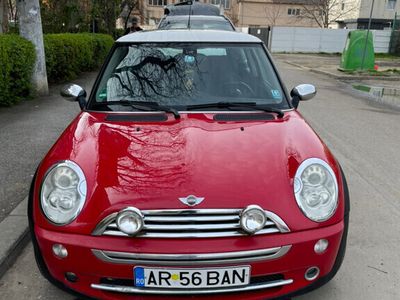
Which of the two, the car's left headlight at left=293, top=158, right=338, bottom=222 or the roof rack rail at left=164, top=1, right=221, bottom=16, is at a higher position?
the roof rack rail at left=164, top=1, right=221, bottom=16

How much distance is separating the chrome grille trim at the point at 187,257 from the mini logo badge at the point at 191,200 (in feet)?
0.86

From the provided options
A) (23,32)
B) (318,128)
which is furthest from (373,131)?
Answer: (23,32)

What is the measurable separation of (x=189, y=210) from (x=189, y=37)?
2026 mm

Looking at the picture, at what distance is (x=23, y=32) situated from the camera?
8625 mm

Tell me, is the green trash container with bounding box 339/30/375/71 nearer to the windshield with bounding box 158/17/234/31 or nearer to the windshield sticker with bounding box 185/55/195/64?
the windshield with bounding box 158/17/234/31

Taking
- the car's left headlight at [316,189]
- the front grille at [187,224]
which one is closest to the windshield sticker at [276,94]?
the car's left headlight at [316,189]

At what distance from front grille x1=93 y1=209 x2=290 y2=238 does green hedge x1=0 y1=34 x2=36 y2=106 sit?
5.94 meters

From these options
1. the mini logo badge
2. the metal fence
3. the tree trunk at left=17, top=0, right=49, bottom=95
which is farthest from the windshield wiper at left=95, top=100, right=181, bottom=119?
the metal fence

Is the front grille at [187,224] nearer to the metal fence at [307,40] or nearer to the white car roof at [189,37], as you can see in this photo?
the white car roof at [189,37]

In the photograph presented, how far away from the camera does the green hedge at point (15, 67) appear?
7.36m

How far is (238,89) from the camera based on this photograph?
138 inches

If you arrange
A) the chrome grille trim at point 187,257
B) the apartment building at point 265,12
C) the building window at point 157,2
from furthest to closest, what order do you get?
the apartment building at point 265,12, the building window at point 157,2, the chrome grille trim at point 187,257

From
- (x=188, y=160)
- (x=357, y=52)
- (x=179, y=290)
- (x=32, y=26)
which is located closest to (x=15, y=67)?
(x=32, y=26)

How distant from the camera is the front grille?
2223mm
